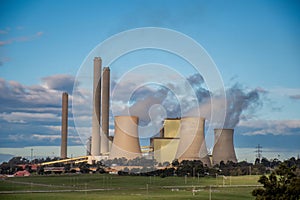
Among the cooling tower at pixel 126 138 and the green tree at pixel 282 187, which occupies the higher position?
the cooling tower at pixel 126 138

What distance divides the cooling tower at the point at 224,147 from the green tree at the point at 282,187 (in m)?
46.1

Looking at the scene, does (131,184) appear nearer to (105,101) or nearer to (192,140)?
(192,140)

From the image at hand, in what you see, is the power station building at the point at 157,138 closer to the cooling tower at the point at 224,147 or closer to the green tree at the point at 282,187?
the cooling tower at the point at 224,147

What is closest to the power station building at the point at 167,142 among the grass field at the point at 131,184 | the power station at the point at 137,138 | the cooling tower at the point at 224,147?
the power station at the point at 137,138

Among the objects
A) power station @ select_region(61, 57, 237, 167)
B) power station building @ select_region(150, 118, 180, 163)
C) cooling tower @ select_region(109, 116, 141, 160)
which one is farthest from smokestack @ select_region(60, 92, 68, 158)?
cooling tower @ select_region(109, 116, 141, 160)

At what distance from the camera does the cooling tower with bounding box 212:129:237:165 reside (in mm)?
71062

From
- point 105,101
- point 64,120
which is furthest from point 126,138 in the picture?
point 64,120

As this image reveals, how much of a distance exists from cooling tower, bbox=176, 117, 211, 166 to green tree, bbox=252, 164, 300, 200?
43047 mm

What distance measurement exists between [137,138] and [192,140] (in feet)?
22.1

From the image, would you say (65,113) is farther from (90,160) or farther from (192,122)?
(192,122)

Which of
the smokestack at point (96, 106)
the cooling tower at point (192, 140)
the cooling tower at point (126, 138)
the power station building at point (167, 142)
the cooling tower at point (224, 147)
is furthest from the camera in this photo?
the smokestack at point (96, 106)

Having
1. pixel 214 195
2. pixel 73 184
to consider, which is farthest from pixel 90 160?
pixel 214 195

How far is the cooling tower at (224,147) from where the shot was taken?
233 ft

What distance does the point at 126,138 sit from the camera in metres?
68.2
